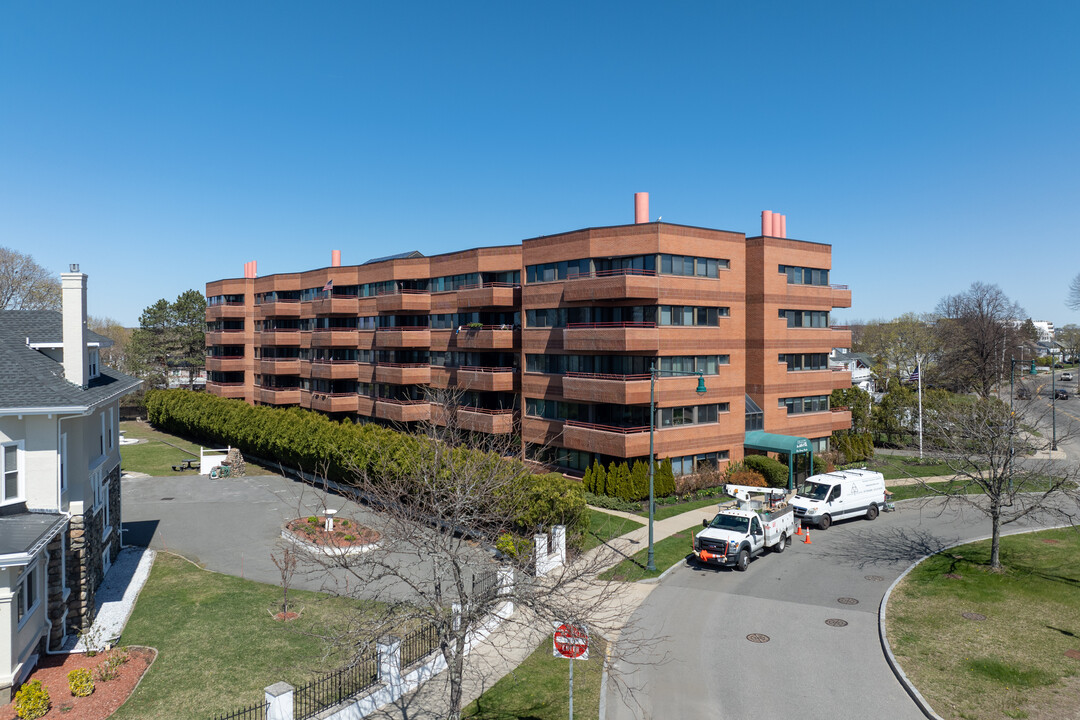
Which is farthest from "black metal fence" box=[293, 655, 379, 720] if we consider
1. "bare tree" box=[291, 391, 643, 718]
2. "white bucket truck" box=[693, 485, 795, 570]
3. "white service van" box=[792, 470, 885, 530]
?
"white service van" box=[792, 470, 885, 530]

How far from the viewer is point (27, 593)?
57.4ft

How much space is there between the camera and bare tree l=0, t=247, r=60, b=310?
220 ft

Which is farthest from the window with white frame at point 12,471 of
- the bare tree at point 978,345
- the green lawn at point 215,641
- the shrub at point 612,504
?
the bare tree at point 978,345

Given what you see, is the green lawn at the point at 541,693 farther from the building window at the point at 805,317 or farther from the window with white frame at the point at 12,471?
the building window at the point at 805,317

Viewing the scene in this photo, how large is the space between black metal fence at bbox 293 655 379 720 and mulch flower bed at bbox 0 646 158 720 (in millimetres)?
4397

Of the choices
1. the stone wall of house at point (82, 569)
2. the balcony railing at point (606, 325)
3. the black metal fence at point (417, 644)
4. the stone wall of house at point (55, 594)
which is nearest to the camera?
the black metal fence at point (417, 644)

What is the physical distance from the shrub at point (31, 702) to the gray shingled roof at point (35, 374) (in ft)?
23.9

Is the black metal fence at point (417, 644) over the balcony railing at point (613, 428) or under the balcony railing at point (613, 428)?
under

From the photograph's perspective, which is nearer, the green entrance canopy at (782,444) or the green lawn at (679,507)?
A: the green lawn at (679,507)

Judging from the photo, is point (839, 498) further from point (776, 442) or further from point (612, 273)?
point (612, 273)

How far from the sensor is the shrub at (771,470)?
40.3m

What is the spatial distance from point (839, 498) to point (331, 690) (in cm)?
2509

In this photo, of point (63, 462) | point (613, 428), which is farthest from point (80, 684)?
point (613, 428)

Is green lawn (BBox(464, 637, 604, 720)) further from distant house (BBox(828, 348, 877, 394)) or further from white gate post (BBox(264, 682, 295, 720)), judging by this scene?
distant house (BBox(828, 348, 877, 394))
